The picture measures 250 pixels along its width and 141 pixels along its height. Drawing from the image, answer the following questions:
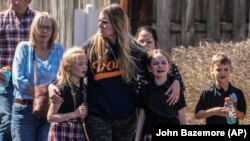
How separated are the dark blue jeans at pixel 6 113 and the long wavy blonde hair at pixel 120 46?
1192 millimetres

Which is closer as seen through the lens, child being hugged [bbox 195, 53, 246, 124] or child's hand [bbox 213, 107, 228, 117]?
child's hand [bbox 213, 107, 228, 117]

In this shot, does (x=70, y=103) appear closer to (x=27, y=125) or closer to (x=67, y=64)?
(x=67, y=64)

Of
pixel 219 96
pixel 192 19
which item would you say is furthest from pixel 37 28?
pixel 192 19

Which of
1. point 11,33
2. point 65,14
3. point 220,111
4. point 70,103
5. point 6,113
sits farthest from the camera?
point 65,14

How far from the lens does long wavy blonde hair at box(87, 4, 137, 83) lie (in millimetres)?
6992

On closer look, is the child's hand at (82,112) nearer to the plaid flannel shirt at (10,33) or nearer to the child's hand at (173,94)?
the child's hand at (173,94)

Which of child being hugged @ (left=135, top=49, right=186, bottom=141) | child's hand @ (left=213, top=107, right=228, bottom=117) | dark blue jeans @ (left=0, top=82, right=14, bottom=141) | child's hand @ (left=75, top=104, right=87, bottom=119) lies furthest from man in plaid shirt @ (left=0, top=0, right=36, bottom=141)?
child's hand @ (left=213, top=107, right=228, bottom=117)

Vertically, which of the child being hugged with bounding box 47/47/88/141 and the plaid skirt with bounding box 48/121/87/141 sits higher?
the child being hugged with bounding box 47/47/88/141

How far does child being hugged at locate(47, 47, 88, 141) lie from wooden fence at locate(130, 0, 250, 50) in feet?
16.7

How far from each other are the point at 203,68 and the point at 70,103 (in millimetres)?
3563

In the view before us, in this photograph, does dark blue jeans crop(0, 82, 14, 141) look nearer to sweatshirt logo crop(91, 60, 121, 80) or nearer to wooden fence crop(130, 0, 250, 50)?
sweatshirt logo crop(91, 60, 121, 80)

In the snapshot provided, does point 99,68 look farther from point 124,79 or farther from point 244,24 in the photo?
point 244,24

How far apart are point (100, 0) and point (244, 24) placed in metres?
2.24

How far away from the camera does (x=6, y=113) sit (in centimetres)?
776
